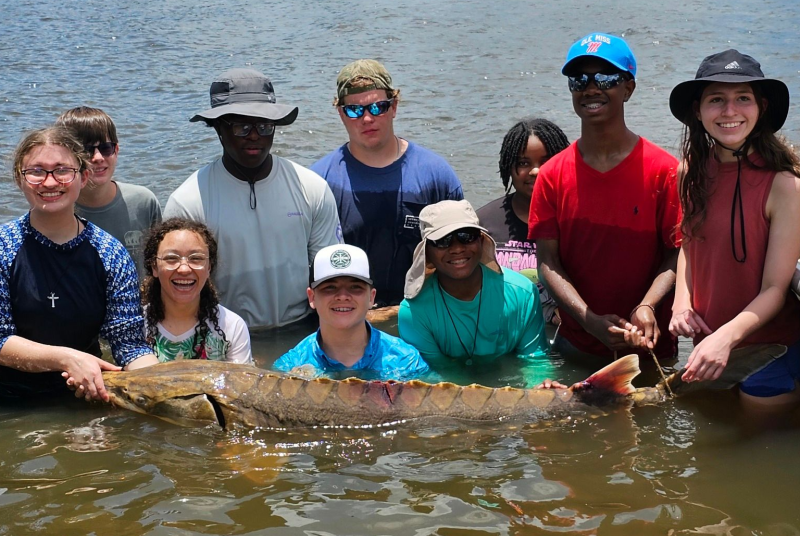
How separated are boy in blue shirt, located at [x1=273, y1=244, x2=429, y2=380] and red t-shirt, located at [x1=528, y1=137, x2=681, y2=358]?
1138 mm

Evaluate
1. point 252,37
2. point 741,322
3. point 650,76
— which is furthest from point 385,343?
point 252,37

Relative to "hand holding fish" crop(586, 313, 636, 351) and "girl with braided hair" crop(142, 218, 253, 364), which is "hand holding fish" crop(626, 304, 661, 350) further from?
"girl with braided hair" crop(142, 218, 253, 364)

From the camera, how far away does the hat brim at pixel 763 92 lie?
185 inches

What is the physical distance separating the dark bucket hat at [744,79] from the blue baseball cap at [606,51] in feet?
1.88

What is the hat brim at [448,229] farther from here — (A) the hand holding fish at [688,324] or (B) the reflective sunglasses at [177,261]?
(B) the reflective sunglasses at [177,261]

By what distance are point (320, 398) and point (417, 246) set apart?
4.04 feet

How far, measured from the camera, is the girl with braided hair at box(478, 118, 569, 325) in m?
6.60

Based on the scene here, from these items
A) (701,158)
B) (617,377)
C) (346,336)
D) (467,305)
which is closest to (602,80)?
(701,158)

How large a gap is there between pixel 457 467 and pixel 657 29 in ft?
60.8

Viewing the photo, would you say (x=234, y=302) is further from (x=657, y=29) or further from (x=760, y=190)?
(x=657, y=29)

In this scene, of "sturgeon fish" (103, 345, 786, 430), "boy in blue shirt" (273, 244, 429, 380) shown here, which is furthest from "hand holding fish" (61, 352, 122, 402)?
"boy in blue shirt" (273, 244, 429, 380)

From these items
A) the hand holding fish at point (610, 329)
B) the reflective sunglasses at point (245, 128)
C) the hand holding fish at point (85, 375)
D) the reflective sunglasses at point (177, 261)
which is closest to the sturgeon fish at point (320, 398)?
the hand holding fish at point (85, 375)

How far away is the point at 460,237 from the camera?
18.7ft

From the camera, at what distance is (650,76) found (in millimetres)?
16906
